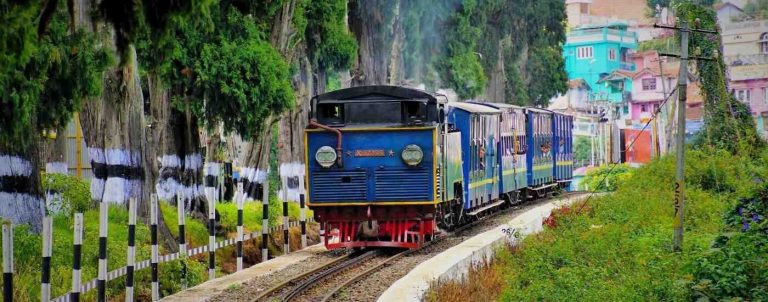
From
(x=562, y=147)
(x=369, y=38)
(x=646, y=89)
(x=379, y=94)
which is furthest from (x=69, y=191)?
(x=646, y=89)

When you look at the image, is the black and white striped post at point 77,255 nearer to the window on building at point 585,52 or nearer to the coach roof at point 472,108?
the coach roof at point 472,108

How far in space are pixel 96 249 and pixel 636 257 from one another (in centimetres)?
792

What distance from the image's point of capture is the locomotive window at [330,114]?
22875mm

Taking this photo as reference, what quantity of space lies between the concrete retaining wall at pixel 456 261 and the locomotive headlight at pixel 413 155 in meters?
1.58

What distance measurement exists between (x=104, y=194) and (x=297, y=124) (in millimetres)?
13818

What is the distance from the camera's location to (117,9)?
447 inches

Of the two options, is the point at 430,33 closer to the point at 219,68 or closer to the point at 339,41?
the point at 339,41

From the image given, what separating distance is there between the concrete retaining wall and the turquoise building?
2743 inches

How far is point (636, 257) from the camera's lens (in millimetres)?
20109

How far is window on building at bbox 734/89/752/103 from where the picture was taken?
51.0 metres

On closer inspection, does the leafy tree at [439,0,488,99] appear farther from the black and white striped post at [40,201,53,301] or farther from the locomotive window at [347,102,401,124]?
the black and white striped post at [40,201,53,301]

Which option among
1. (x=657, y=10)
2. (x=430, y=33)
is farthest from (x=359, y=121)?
(x=657, y=10)

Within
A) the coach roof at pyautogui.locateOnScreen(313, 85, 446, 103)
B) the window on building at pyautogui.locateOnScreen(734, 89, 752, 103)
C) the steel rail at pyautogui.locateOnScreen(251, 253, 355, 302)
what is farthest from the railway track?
the window on building at pyautogui.locateOnScreen(734, 89, 752, 103)

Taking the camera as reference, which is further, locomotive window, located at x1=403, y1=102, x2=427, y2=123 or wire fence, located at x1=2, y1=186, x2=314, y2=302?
locomotive window, located at x1=403, y1=102, x2=427, y2=123
